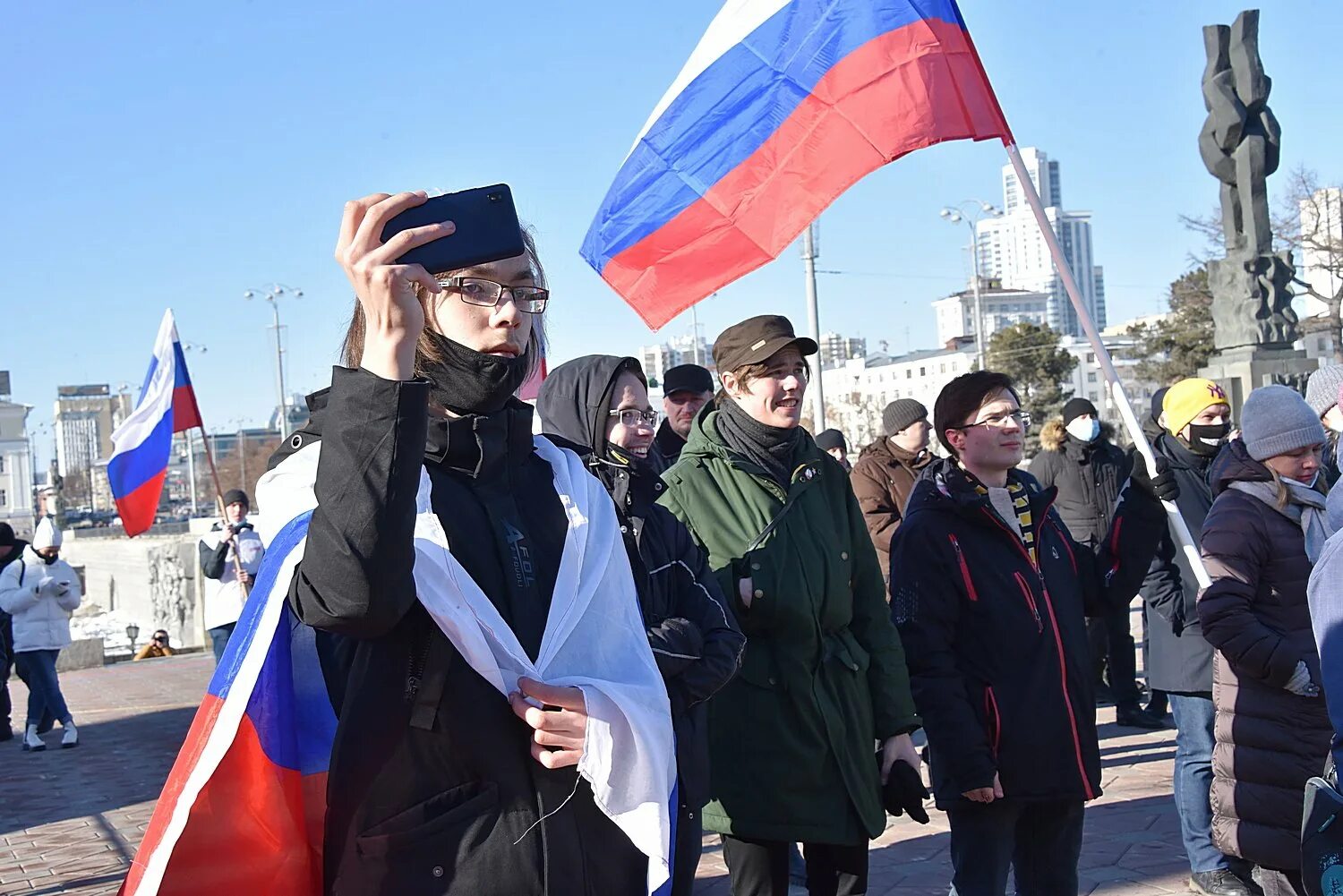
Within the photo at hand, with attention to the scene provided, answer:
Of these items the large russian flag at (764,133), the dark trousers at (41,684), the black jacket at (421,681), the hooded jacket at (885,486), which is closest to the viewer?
the black jacket at (421,681)

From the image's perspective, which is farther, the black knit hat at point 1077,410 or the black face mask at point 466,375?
the black knit hat at point 1077,410

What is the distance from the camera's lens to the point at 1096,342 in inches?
173

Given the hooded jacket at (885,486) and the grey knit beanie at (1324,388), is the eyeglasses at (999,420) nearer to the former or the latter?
the grey knit beanie at (1324,388)

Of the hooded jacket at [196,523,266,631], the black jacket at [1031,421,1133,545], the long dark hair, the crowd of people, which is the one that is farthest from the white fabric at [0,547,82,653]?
the long dark hair

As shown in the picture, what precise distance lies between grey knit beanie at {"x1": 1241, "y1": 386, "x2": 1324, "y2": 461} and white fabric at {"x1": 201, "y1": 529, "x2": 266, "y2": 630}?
8799 millimetres

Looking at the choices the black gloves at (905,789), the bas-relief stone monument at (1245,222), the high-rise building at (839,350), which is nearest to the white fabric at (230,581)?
the black gloves at (905,789)

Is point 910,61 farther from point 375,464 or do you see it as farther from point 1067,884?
point 375,464

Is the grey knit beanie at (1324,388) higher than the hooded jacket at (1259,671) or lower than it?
higher

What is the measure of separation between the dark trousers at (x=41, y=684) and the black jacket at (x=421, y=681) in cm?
1050

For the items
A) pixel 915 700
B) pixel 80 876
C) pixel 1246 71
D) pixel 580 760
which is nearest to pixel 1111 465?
pixel 1246 71

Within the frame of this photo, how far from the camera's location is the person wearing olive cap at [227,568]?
11.7m

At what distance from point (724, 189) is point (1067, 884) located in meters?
2.62

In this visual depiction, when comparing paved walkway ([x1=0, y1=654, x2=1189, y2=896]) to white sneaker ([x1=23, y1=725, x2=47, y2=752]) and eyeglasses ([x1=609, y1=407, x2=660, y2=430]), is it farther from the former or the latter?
eyeglasses ([x1=609, y1=407, x2=660, y2=430])

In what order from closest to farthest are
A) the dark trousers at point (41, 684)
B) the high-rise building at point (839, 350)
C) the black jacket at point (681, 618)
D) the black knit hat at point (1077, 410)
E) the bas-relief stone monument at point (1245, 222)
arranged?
the black jacket at point (681, 618) → the black knit hat at point (1077, 410) → the dark trousers at point (41, 684) → the bas-relief stone monument at point (1245, 222) → the high-rise building at point (839, 350)
